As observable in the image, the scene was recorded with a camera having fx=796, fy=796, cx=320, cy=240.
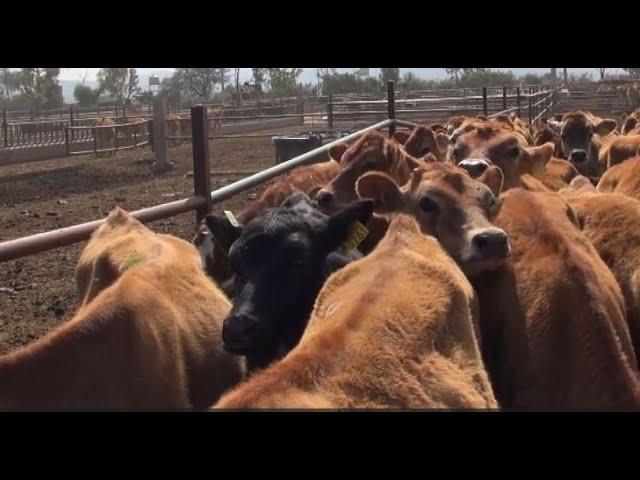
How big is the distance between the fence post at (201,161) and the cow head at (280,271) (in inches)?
63.8

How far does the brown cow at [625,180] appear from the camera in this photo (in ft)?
17.6

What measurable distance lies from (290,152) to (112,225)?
12251 mm

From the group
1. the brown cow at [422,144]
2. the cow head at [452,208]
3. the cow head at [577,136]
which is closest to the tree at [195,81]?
the cow head at [577,136]

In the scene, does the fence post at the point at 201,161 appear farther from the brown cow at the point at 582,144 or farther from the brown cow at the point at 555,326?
the brown cow at the point at 582,144

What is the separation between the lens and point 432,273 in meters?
3.13

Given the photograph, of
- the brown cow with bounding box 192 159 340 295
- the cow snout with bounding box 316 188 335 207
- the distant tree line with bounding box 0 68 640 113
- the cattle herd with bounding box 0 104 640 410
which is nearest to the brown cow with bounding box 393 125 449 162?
the brown cow with bounding box 192 159 340 295

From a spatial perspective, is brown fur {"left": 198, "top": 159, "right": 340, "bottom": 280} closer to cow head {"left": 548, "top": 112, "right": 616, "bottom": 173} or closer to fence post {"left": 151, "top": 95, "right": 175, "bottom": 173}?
cow head {"left": 548, "top": 112, "right": 616, "bottom": 173}

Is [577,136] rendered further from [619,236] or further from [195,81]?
[195,81]

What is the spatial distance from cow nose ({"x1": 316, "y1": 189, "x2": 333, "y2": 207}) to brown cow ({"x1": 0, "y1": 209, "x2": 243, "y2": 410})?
1243mm

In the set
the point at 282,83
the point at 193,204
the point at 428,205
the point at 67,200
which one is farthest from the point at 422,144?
the point at 282,83

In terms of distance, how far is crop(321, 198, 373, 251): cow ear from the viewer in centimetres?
395

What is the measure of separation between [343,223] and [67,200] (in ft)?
40.6

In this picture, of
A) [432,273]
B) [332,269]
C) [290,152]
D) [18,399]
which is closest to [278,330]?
[332,269]
